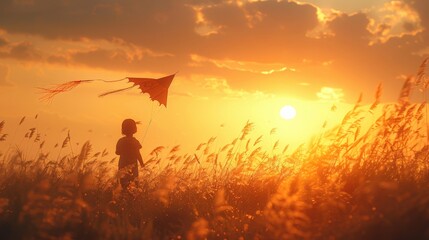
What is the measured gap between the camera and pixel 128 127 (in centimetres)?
864

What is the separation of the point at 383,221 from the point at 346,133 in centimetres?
301

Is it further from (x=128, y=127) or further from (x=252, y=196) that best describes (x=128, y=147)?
(x=252, y=196)

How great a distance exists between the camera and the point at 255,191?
21.4 feet

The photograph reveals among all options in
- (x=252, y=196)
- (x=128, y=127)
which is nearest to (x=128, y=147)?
(x=128, y=127)

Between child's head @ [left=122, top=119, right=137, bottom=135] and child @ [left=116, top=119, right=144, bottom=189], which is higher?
child's head @ [left=122, top=119, right=137, bottom=135]

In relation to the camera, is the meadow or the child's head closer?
the meadow

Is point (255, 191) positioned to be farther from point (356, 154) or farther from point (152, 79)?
point (152, 79)

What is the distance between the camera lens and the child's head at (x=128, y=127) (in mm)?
8633

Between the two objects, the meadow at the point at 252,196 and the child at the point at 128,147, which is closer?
the meadow at the point at 252,196

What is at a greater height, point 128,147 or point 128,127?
point 128,127

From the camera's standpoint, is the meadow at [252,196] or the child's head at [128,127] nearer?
the meadow at [252,196]

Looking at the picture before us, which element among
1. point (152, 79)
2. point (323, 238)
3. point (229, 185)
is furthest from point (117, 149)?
point (323, 238)

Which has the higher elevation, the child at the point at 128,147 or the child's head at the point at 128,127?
the child's head at the point at 128,127

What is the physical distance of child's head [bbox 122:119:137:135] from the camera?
863 centimetres
